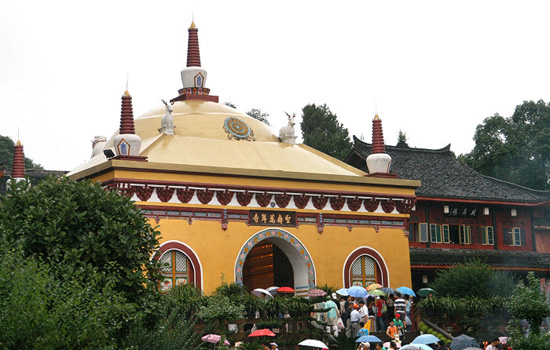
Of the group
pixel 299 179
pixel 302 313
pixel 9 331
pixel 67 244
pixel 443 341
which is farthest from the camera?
pixel 299 179

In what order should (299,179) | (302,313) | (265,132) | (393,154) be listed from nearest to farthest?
(302,313)
(299,179)
(265,132)
(393,154)

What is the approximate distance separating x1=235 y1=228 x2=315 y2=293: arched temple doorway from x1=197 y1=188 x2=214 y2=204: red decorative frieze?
1977mm

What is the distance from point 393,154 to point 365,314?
18.1 metres

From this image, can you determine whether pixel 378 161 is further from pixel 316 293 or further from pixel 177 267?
pixel 177 267

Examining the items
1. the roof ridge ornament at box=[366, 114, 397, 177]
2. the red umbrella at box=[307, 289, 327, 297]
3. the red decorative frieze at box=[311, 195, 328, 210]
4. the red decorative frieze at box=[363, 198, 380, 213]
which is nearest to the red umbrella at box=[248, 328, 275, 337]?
the red umbrella at box=[307, 289, 327, 297]

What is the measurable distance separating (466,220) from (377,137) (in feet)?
29.2

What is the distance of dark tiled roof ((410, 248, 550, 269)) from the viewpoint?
3984 centimetres

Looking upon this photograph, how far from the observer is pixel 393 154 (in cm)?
4566

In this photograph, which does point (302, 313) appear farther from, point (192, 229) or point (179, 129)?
point (179, 129)

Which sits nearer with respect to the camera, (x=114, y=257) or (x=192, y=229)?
(x=114, y=257)

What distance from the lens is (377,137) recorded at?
119 feet

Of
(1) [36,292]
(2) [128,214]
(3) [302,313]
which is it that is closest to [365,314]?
(3) [302,313]

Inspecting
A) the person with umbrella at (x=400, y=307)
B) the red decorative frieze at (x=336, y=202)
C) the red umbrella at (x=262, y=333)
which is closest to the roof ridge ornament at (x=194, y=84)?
the red decorative frieze at (x=336, y=202)

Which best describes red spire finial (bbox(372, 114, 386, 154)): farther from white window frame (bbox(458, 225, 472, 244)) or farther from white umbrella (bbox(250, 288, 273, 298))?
white window frame (bbox(458, 225, 472, 244))
